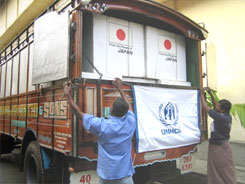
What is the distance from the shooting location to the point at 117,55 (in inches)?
151

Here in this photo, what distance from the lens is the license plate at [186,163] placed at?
4099 millimetres

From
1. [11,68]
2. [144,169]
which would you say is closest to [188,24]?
[144,169]

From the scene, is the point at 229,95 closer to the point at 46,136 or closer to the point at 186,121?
the point at 186,121

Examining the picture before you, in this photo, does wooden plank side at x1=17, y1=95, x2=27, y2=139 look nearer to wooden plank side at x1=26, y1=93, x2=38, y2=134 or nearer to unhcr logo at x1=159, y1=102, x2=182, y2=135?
wooden plank side at x1=26, y1=93, x2=38, y2=134

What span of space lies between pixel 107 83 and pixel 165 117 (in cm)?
104

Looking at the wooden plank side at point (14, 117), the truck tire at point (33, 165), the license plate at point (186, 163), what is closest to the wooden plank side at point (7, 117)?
the wooden plank side at point (14, 117)

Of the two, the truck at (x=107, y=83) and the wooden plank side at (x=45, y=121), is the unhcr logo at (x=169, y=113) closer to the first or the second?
the truck at (x=107, y=83)

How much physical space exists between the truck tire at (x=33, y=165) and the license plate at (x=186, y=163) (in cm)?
210

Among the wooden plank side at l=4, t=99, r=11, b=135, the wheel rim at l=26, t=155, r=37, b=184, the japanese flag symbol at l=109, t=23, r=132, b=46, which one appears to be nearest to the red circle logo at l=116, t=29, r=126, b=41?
the japanese flag symbol at l=109, t=23, r=132, b=46

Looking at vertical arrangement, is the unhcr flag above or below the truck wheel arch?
above

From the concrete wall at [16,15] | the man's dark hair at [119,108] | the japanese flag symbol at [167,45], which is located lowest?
the man's dark hair at [119,108]

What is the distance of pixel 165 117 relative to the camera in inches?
147

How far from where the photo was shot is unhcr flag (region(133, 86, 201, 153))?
3469 mm

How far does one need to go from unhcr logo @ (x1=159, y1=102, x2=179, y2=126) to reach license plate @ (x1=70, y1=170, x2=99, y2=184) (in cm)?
122
